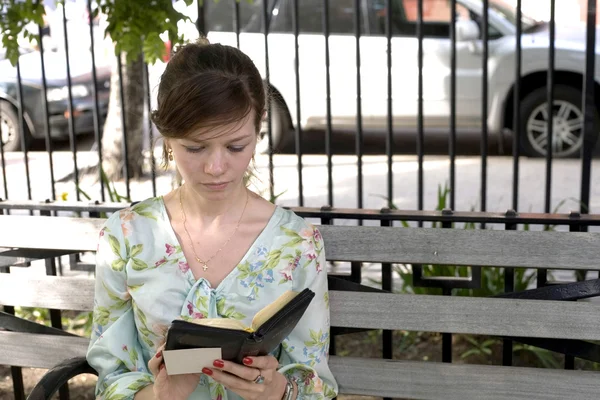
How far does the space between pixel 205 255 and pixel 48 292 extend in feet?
2.41

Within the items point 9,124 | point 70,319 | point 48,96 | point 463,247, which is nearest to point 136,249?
point 463,247

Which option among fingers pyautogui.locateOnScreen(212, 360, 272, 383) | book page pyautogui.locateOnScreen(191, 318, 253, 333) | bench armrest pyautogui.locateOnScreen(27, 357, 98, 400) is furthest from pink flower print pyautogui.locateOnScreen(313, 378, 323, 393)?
bench armrest pyautogui.locateOnScreen(27, 357, 98, 400)

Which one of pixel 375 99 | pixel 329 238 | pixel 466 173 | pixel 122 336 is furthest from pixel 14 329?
pixel 466 173

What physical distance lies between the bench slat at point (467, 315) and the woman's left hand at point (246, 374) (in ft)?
1.64

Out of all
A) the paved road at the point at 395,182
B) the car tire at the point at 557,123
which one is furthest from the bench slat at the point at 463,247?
the car tire at the point at 557,123

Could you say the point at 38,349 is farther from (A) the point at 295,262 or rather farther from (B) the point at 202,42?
(B) the point at 202,42

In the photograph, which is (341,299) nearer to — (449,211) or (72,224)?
(449,211)

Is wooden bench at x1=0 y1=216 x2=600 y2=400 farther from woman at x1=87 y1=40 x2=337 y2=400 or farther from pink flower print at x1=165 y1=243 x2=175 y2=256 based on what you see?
pink flower print at x1=165 y1=243 x2=175 y2=256

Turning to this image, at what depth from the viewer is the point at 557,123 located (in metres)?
8.54

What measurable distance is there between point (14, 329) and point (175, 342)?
127cm

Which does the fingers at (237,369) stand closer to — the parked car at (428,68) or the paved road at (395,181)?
the paved road at (395,181)

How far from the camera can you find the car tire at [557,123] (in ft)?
27.8

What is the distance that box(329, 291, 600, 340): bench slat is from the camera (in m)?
2.45

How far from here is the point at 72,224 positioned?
9.36 ft
